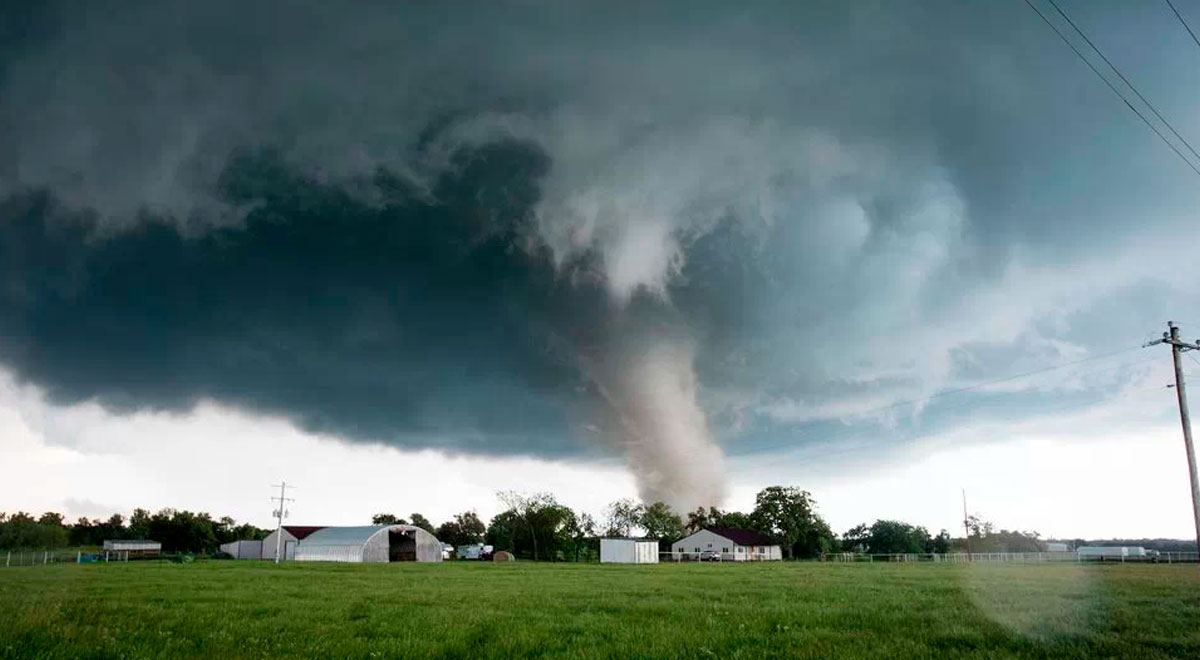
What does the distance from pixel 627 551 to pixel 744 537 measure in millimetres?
33424

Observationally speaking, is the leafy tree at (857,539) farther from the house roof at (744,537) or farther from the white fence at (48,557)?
the white fence at (48,557)

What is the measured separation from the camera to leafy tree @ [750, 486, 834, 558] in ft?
463

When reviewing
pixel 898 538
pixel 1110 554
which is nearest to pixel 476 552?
pixel 898 538

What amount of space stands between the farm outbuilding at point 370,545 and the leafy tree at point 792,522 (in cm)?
6543

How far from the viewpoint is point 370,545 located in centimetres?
10075

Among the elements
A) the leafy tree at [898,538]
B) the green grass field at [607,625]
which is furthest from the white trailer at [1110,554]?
the green grass field at [607,625]

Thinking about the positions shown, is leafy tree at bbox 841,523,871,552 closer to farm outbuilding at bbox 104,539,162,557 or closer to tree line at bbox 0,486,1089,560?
tree line at bbox 0,486,1089,560

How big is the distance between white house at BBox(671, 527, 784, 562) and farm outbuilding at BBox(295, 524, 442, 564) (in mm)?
46079

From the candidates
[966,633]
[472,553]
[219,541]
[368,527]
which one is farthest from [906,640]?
[219,541]

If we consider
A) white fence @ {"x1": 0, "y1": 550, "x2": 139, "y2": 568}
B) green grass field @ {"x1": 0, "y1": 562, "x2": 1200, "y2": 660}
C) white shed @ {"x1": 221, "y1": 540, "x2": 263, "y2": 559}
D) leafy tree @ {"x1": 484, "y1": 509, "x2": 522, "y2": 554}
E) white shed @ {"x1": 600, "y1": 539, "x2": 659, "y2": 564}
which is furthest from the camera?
leafy tree @ {"x1": 484, "y1": 509, "x2": 522, "y2": 554}

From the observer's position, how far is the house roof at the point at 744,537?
129 meters

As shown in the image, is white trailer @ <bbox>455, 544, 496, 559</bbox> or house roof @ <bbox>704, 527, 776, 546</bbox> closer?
house roof @ <bbox>704, 527, 776, 546</bbox>

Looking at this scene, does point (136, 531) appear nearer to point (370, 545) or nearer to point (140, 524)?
point (140, 524)

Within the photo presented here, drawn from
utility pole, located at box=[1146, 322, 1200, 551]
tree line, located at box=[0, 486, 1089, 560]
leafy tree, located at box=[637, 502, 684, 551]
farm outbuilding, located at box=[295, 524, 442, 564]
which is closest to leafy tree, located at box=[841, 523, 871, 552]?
tree line, located at box=[0, 486, 1089, 560]
